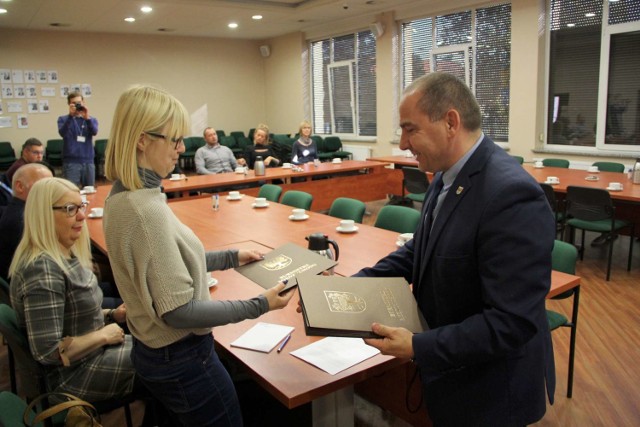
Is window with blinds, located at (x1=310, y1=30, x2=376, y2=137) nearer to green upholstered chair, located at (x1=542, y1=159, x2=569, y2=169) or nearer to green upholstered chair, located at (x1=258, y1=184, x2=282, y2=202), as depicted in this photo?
green upholstered chair, located at (x1=542, y1=159, x2=569, y2=169)

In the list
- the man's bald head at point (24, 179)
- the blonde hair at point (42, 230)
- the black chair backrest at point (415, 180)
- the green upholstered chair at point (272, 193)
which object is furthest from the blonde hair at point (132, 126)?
the black chair backrest at point (415, 180)

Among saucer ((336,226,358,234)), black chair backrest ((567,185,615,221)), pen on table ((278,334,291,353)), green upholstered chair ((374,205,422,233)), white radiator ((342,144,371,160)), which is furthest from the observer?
white radiator ((342,144,371,160))

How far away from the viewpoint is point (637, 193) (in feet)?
14.7

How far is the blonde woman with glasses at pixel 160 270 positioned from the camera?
1.32m

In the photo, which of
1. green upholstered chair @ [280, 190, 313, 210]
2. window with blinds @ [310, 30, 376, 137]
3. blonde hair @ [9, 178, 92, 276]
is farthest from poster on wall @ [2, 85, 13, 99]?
blonde hair @ [9, 178, 92, 276]

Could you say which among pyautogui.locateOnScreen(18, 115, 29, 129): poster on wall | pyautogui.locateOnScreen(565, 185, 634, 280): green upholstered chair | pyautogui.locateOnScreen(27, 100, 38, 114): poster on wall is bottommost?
pyautogui.locateOnScreen(565, 185, 634, 280): green upholstered chair

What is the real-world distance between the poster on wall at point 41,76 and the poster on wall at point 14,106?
2.02 feet

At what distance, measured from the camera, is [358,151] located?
10953 millimetres

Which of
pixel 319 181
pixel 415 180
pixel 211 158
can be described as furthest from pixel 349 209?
pixel 211 158

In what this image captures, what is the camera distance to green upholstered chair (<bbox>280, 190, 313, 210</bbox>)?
4.60m

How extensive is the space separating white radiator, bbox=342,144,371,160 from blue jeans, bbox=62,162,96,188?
5472 millimetres

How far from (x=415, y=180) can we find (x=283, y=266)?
4647mm

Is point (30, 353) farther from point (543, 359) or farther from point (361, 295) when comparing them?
point (543, 359)

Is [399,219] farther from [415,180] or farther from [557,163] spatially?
[557,163]
